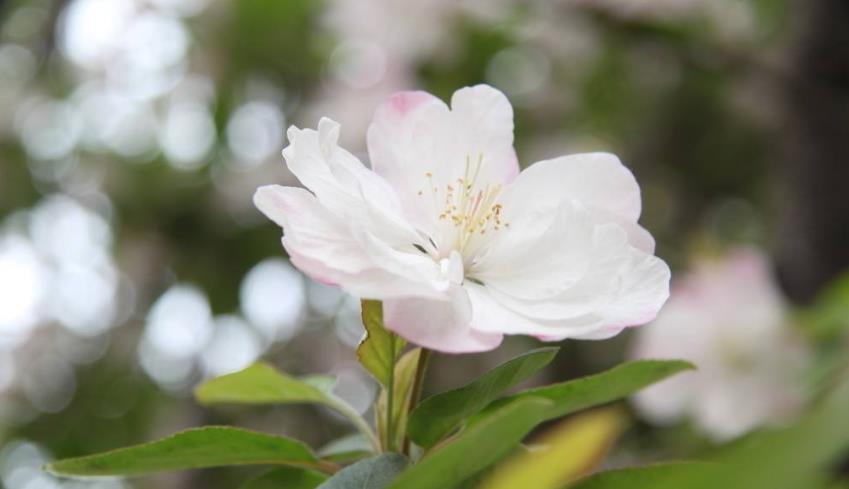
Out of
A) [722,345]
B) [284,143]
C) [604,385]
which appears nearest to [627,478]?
[604,385]

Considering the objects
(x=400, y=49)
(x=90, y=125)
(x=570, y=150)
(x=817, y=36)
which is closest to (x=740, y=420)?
(x=817, y=36)

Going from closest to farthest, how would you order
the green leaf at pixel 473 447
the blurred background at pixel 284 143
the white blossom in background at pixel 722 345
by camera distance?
the green leaf at pixel 473 447
the white blossom in background at pixel 722 345
the blurred background at pixel 284 143

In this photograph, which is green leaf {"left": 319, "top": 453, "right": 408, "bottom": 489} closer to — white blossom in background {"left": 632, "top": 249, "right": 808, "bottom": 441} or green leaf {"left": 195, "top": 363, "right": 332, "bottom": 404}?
green leaf {"left": 195, "top": 363, "right": 332, "bottom": 404}

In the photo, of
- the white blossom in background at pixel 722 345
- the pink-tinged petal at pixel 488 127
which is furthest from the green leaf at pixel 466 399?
the white blossom in background at pixel 722 345

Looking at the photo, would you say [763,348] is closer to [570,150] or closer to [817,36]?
[817,36]

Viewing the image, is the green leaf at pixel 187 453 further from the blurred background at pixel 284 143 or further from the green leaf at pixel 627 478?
the blurred background at pixel 284 143

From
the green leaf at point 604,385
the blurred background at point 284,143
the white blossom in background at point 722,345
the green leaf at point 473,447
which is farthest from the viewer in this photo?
the blurred background at point 284,143
